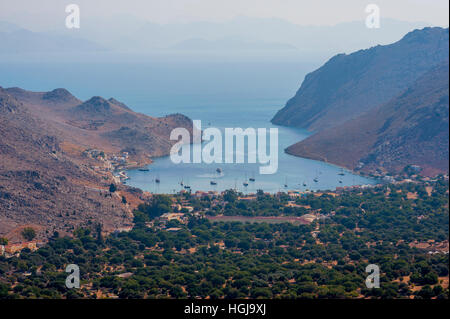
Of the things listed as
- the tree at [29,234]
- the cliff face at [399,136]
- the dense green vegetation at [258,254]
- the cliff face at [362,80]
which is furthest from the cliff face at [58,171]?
the cliff face at [362,80]

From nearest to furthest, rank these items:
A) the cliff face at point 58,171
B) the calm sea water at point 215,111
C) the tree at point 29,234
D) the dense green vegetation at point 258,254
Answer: the dense green vegetation at point 258,254 < the tree at point 29,234 < the cliff face at point 58,171 < the calm sea water at point 215,111

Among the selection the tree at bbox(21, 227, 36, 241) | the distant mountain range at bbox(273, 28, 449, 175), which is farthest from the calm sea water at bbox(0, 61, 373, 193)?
the tree at bbox(21, 227, 36, 241)

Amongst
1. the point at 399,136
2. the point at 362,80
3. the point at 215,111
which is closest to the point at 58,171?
the point at 399,136

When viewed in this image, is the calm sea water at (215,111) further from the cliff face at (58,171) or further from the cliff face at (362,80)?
the cliff face at (58,171)

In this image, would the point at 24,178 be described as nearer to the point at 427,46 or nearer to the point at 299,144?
the point at 299,144

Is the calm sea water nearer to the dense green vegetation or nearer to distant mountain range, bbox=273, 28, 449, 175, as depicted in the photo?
distant mountain range, bbox=273, 28, 449, 175

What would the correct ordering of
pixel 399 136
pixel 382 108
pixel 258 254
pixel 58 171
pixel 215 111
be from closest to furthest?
1. pixel 258 254
2. pixel 58 171
3. pixel 399 136
4. pixel 382 108
5. pixel 215 111

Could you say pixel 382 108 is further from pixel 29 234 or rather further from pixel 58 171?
pixel 29 234
